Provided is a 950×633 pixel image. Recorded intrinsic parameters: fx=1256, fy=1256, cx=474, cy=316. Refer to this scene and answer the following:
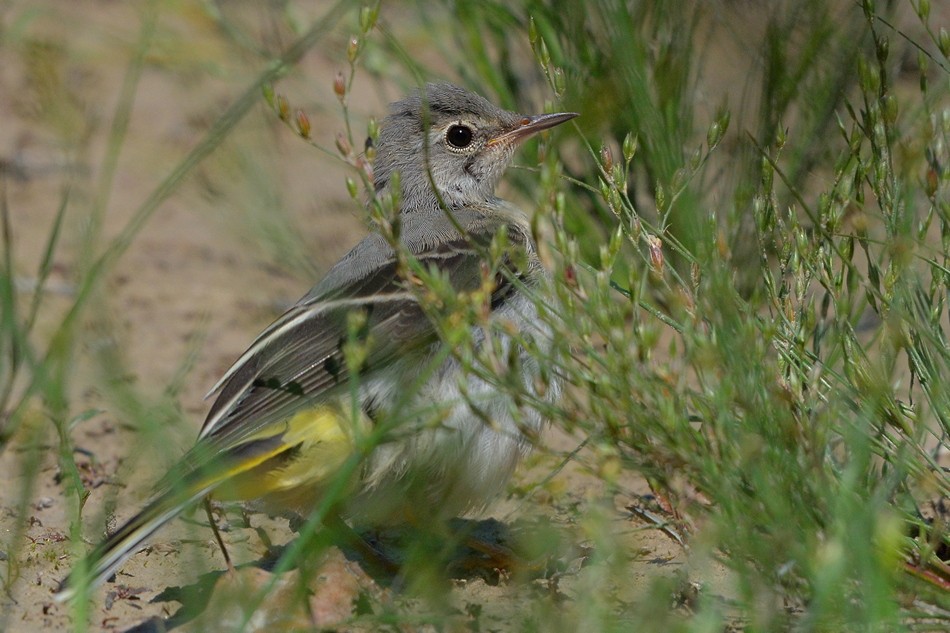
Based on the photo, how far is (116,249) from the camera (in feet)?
11.1

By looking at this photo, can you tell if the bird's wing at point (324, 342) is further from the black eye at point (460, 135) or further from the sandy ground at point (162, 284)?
the black eye at point (460, 135)

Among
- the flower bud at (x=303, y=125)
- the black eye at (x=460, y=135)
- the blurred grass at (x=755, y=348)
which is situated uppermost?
the black eye at (x=460, y=135)

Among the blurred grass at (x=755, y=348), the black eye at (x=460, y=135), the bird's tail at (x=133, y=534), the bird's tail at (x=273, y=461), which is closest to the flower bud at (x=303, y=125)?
the blurred grass at (x=755, y=348)

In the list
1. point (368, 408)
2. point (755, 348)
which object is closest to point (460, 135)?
point (368, 408)

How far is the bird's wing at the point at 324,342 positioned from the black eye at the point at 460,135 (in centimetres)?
84

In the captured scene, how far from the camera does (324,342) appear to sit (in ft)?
14.7

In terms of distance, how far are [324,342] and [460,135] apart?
5.00 feet

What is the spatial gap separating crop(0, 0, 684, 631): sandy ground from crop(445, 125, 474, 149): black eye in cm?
61

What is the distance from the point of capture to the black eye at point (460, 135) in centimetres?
560

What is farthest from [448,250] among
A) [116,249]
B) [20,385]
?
[20,385]

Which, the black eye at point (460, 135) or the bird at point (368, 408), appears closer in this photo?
the bird at point (368, 408)

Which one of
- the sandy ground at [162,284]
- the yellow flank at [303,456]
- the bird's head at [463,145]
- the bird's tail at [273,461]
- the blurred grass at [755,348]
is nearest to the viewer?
the blurred grass at [755,348]

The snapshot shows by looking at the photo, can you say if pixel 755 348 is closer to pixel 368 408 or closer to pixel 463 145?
pixel 368 408

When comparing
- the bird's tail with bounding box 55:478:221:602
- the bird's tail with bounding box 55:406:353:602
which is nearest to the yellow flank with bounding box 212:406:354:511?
the bird's tail with bounding box 55:406:353:602
